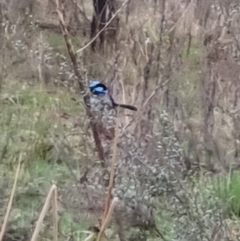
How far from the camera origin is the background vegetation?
2.78 m

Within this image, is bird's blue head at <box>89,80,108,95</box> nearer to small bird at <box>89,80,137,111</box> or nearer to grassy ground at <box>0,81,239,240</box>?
small bird at <box>89,80,137,111</box>

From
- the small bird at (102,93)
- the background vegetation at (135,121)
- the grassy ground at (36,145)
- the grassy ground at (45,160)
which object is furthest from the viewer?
the small bird at (102,93)

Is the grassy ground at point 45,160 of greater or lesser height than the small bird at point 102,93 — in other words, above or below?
below

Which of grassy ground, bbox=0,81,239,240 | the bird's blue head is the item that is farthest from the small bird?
grassy ground, bbox=0,81,239,240

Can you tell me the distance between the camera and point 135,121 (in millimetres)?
3746

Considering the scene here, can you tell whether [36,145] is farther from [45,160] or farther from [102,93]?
[102,93]

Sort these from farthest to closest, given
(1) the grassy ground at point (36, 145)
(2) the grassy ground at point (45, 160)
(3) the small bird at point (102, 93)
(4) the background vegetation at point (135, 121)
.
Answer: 1. (3) the small bird at point (102, 93)
2. (1) the grassy ground at point (36, 145)
3. (2) the grassy ground at point (45, 160)
4. (4) the background vegetation at point (135, 121)

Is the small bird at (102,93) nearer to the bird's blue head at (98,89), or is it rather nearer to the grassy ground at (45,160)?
the bird's blue head at (98,89)

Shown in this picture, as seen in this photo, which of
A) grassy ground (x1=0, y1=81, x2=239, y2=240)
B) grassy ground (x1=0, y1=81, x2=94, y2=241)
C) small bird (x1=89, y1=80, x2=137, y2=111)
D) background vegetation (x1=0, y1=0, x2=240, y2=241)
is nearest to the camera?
background vegetation (x1=0, y1=0, x2=240, y2=241)

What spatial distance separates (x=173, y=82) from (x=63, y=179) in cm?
103

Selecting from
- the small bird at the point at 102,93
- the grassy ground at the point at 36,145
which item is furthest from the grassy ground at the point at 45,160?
the small bird at the point at 102,93

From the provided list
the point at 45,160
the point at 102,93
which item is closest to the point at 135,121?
the point at 102,93

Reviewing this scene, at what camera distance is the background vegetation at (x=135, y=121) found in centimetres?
278

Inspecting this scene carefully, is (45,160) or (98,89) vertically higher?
(98,89)
